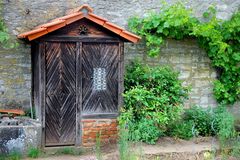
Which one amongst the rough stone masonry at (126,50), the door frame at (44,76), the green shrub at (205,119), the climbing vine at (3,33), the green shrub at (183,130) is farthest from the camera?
the green shrub at (205,119)

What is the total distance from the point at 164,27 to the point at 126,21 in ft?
2.97

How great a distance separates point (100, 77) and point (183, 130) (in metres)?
2.30

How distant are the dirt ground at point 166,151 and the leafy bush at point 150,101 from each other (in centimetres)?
28

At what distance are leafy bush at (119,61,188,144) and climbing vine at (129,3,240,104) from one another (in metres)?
0.88

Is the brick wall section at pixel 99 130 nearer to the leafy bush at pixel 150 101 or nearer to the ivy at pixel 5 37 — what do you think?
the leafy bush at pixel 150 101

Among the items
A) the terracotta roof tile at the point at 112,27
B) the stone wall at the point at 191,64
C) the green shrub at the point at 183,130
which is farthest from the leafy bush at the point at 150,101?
the terracotta roof tile at the point at 112,27

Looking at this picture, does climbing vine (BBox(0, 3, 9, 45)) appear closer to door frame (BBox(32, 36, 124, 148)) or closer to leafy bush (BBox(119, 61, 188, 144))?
door frame (BBox(32, 36, 124, 148))

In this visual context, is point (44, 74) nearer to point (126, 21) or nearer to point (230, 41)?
point (126, 21)

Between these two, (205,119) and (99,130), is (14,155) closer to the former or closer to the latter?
(99,130)

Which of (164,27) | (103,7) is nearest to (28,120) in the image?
(103,7)

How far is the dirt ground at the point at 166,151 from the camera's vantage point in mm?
7942

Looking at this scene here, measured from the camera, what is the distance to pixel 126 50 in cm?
1009

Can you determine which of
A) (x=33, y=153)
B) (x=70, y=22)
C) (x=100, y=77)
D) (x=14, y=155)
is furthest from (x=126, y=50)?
(x=14, y=155)

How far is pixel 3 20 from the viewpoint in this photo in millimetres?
9031
